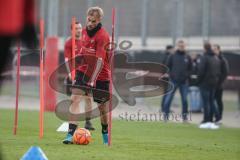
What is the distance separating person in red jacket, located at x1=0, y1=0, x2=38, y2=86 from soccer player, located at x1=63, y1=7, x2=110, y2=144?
5.71 m

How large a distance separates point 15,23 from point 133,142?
7.36 m

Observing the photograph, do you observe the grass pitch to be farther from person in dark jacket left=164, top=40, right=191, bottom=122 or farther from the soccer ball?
person in dark jacket left=164, top=40, right=191, bottom=122

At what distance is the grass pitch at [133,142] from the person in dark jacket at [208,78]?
1.00 m

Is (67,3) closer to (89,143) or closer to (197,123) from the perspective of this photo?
(197,123)

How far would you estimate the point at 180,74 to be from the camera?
742 inches

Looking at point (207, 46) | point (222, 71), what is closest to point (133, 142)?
point (207, 46)

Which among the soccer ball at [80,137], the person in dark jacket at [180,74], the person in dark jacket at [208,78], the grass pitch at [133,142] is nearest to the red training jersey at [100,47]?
the soccer ball at [80,137]

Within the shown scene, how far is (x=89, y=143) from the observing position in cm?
1166

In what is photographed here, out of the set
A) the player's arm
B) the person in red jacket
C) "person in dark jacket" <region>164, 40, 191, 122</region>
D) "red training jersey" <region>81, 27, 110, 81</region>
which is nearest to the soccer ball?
the player's arm

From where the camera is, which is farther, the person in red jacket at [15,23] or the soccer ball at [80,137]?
the soccer ball at [80,137]

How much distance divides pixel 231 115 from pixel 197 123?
128 inches

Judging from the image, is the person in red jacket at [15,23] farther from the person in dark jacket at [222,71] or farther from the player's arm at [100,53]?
the person in dark jacket at [222,71]

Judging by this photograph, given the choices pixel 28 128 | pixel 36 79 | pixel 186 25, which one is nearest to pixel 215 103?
pixel 186 25

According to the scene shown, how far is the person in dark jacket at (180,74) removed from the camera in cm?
1881
